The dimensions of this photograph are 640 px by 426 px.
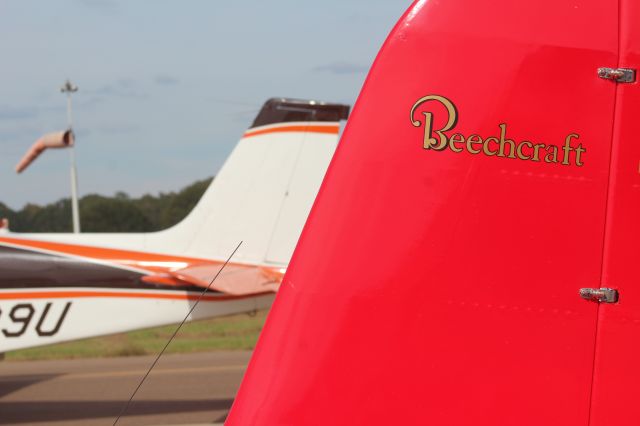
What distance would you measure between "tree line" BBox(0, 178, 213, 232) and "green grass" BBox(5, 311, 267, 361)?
33818 mm

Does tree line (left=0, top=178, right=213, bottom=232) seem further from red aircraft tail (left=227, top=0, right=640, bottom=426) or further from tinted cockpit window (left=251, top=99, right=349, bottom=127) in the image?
red aircraft tail (left=227, top=0, right=640, bottom=426)

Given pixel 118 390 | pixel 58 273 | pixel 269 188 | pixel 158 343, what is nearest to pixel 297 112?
pixel 269 188

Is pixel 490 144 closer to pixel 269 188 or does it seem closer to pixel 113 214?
pixel 269 188

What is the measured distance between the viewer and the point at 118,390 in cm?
1195

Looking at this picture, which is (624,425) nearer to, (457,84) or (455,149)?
(455,149)

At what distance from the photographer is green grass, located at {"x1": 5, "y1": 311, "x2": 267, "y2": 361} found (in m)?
16.2

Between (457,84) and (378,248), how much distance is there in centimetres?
47

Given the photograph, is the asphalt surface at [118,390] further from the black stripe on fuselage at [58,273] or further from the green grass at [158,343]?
the black stripe on fuselage at [58,273]

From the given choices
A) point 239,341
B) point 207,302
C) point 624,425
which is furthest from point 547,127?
point 239,341

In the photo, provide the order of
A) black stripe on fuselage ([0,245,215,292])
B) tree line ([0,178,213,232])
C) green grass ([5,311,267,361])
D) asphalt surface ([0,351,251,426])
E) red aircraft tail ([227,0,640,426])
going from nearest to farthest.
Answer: red aircraft tail ([227,0,640,426])
black stripe on fuselage ([0,245,215,292])
asphalt surface ([0,351,251,426])
green grass ([5,311,267,361])
tree line ([0,178,213,232])

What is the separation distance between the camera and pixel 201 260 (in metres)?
11.0

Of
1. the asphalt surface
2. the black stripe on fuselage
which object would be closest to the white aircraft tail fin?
the black stripe on fuselage

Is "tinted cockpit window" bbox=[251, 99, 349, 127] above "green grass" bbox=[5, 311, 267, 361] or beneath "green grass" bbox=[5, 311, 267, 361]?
above

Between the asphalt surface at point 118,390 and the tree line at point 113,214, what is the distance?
3921 centimetres
